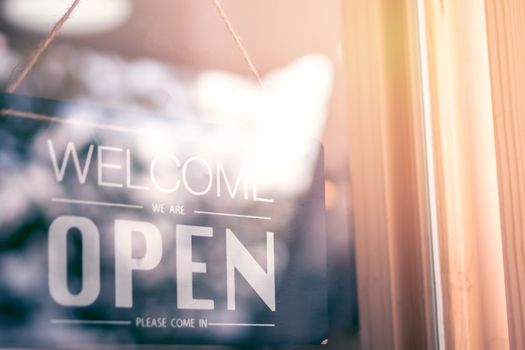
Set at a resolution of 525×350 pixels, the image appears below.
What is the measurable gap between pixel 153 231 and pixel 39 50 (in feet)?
1.16

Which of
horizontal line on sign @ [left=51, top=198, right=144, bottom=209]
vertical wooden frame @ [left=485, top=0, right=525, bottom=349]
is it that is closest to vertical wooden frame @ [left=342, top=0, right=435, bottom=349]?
vertical wooden frame @ [left=485, top=0, right=525, bottom=349]

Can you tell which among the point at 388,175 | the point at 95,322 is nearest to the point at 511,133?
the point at 388,175

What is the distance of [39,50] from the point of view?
153 centimetres

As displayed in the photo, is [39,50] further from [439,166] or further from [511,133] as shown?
[511,133]

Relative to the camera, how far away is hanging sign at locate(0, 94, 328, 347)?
1.48 metres

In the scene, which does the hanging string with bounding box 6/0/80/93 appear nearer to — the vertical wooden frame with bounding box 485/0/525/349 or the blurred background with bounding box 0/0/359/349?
the blurred background with bounding box 0/0/359/349

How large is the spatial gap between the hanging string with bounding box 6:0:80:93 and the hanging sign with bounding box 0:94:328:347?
24mm

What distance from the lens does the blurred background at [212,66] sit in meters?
1.56

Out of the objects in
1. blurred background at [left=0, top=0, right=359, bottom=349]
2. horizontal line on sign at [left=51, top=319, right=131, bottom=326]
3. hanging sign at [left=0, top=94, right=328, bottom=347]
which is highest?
blurred background at [left=0, top=0, right=359, bottom=349]

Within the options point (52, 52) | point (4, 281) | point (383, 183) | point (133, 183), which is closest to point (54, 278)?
point (4, 281)

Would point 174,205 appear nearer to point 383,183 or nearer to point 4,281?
point 4,281

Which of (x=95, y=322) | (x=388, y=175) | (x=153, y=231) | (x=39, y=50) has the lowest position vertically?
(x=95, y=322)

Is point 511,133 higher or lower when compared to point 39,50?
lower

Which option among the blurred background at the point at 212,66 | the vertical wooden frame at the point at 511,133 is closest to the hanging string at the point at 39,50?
the blurred background at the point at 212,66
